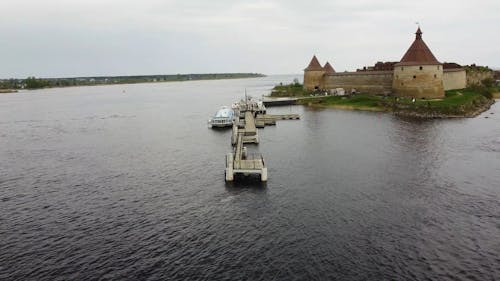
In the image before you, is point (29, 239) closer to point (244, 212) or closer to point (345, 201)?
point (244, 212)

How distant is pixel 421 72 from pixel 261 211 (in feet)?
Result: 178

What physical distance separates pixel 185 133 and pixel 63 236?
3466 centimetres

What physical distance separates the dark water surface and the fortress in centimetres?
2286

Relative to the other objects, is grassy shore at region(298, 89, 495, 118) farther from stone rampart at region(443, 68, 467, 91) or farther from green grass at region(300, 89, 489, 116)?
stone rampart at region(443, 68, 467, 91)

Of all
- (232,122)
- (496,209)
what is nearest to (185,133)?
(232,122)

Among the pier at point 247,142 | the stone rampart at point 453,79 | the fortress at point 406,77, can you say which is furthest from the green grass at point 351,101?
the stone rampart at point 453,79

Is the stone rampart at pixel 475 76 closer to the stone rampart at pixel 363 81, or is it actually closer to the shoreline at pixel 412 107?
the shoreline at pixel 412 107

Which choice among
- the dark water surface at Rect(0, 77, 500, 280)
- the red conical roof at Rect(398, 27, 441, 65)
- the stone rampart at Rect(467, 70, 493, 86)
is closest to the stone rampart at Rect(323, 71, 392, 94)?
the red conical roof at Rect(398, 27, 441, 65)

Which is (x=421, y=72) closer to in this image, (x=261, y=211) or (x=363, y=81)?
(x=363, y=81)

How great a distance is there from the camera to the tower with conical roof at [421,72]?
225 ft

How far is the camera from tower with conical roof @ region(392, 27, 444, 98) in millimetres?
68438

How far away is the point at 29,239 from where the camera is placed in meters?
22.1

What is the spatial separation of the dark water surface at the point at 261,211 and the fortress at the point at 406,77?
22.9 meters

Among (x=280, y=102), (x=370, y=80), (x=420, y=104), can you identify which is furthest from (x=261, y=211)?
(x=370, y=80)
